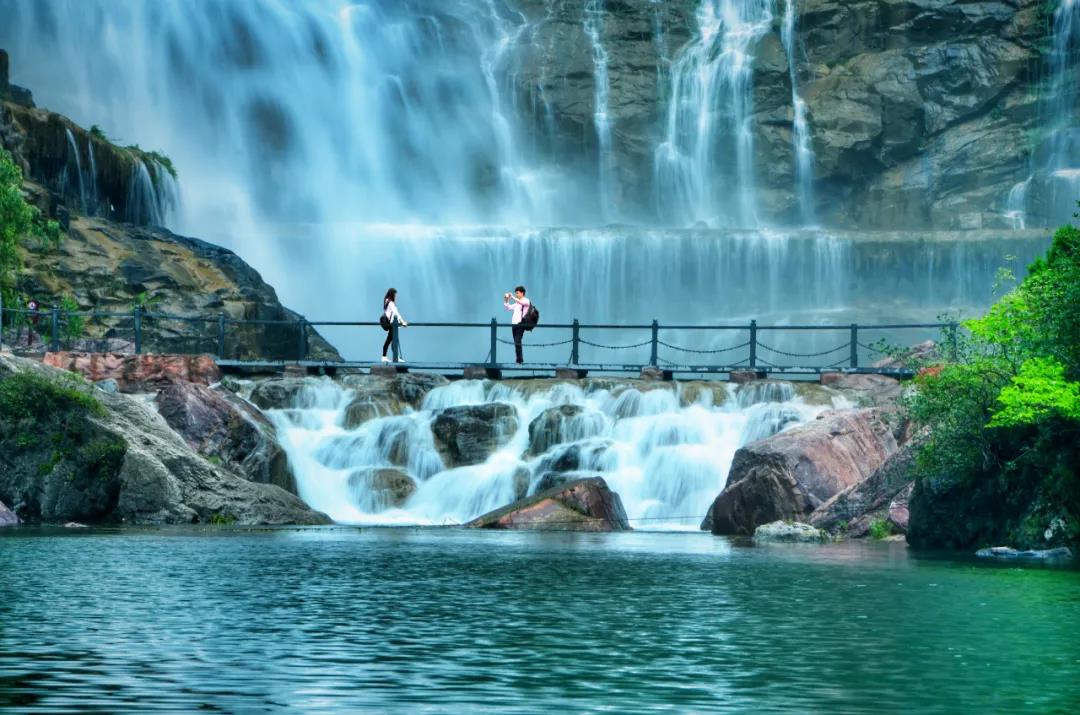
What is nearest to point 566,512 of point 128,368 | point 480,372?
point 480,372

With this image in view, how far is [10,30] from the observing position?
5928 cm

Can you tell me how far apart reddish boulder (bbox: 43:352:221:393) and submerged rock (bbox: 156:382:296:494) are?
2.76 m

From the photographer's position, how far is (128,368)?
31672mm

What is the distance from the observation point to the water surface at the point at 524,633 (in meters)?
7.24

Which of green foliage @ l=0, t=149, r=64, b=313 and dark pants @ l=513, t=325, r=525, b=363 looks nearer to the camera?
dark pants @ l=513, t=325, r=525, b=363

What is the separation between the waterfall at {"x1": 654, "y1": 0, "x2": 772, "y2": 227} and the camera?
6581 cm

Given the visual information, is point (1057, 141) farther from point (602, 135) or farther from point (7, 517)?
point (7, 517)

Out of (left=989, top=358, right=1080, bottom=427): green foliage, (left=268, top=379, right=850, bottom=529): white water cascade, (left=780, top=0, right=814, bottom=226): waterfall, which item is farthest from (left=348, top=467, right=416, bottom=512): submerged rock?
(left=780, top=0, right=814, bottom=226): waterfall

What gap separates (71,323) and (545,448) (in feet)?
45.3

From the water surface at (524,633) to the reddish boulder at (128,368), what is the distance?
1494 centimetres

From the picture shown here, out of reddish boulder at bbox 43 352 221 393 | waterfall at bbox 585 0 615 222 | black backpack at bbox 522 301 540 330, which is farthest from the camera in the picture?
waterfall at bbox 585 0 615 222

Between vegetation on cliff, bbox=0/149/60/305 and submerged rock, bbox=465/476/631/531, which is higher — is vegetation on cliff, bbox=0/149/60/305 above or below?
above

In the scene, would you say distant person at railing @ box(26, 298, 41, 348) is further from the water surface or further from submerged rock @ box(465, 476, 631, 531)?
the water surface

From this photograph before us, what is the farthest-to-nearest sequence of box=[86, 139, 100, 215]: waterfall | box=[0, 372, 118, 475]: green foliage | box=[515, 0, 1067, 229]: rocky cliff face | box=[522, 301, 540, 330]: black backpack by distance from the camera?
1. box=[515, 0, 1067, 229]: rocky cliff face
2. box=[86, 139, 100, 215]: waterfall
3. box=[522, 301, 540, 330]: black backpack
4. box=[0, 372, 118, 475]: green foliage
